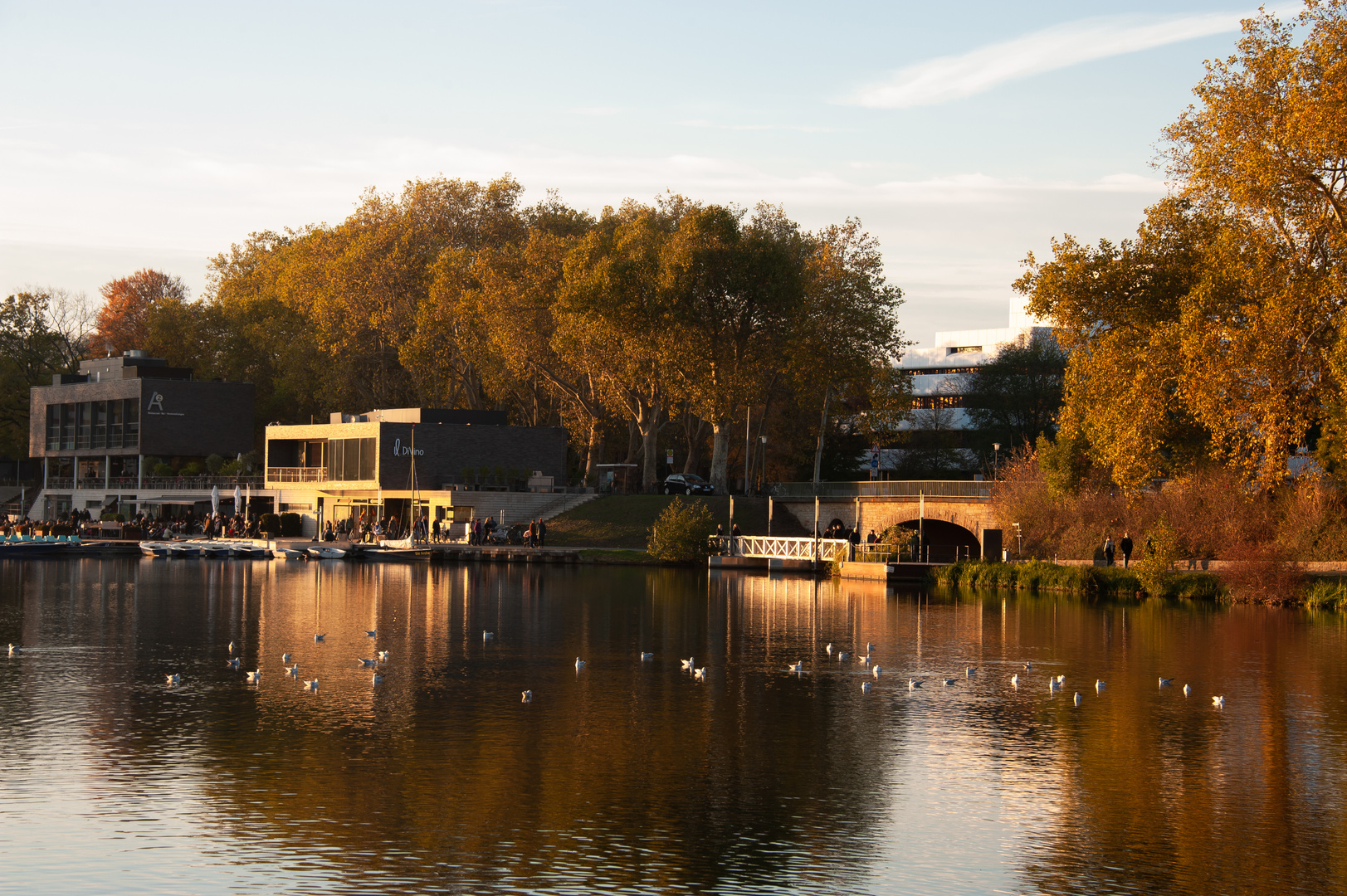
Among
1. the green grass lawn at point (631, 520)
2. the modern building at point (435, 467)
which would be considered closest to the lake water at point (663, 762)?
the green grass lawn at point (631, 520)

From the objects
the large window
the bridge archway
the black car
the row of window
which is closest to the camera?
the bridge archway

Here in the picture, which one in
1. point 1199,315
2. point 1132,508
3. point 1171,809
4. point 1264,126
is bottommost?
point 1171,809

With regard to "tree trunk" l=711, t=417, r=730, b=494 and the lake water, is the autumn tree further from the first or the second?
the lake water

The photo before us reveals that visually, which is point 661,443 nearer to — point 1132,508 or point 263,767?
point 1132,508

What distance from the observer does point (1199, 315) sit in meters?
51.1

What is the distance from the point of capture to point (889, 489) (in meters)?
76.4

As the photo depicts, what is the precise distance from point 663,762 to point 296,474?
8239 centimetres

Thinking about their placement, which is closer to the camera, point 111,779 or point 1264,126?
point 111,779

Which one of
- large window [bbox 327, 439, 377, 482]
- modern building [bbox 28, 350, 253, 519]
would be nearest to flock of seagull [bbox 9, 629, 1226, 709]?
large window [bbox 327, 439, 377, 482]

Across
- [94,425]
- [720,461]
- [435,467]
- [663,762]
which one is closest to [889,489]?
[720,461]

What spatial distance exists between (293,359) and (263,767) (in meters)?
92.9

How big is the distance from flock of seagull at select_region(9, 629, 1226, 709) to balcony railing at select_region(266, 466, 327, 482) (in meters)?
64.2

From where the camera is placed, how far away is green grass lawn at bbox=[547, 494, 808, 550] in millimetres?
80562

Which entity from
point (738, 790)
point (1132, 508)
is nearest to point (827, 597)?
point (1132, 508)
